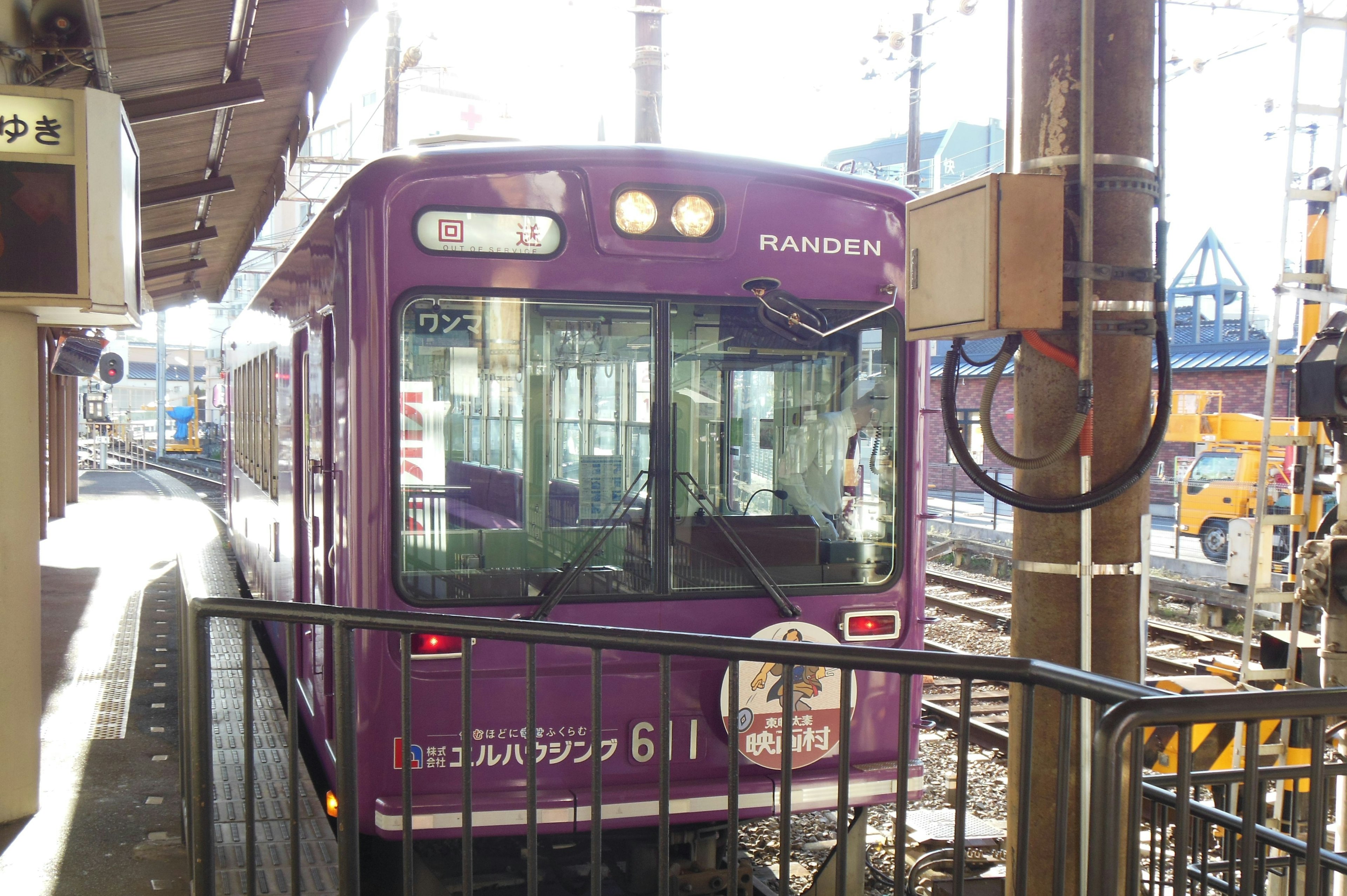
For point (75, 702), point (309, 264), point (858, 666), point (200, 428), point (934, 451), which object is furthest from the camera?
point (200, 428)

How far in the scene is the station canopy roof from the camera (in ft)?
20.9

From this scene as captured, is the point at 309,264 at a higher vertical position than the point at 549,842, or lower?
higher

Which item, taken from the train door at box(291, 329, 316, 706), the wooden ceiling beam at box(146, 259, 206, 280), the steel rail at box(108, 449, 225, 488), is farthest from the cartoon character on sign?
the steel rail at box(108, 449, 225, 488)

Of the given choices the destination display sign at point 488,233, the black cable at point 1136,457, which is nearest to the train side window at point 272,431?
the destination display sign at point 488,233

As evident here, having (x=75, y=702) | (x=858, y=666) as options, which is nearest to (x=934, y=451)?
(x=75, y=702)

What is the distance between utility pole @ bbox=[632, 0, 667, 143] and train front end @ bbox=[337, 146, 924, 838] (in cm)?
858

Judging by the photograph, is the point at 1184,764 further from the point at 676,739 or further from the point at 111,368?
the point at 111,368

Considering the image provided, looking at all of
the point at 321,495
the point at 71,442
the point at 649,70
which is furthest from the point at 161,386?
the point at 321,495

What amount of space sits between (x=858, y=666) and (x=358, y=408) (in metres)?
2.18

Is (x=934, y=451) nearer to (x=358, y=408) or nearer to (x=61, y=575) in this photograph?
(x=61, y=575)

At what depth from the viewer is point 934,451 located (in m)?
34.3

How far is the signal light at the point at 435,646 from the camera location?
400 cm

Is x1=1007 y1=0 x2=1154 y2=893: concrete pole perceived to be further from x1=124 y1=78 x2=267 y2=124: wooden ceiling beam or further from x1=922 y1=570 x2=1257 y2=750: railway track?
x1=124 y1=78 x2=267 y2=124: wooden ceiling beam

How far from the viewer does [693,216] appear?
171 inches
